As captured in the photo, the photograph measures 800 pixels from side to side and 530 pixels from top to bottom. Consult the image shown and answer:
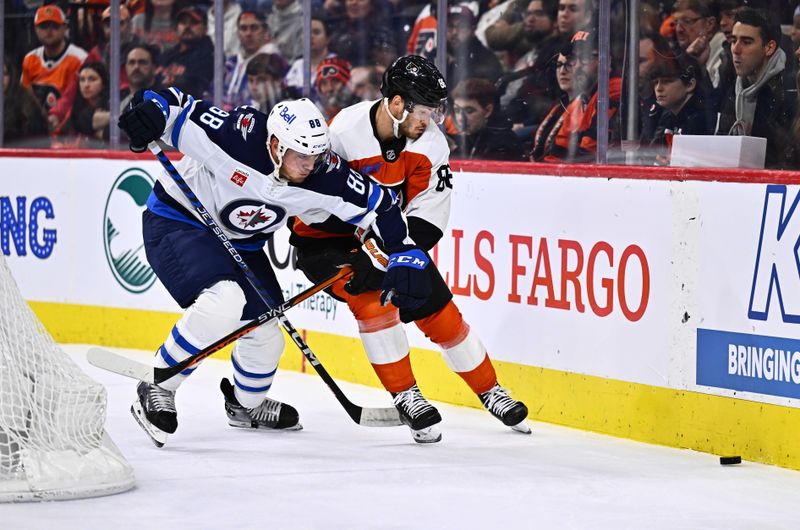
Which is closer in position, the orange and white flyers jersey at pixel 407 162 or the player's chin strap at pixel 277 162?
the player's chin strap at pixel 277 162

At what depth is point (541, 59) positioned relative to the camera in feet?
16.7

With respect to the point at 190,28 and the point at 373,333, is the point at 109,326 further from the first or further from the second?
the point at 373,333

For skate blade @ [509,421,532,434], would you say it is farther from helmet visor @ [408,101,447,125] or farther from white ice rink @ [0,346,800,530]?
helmet visor @ [408,101,447,125]

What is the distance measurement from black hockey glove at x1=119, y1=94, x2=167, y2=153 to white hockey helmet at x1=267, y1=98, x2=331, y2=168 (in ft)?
1.01


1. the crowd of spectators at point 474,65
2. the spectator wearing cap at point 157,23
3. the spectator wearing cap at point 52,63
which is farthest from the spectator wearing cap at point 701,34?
the spectator wearing cap at point 52,63

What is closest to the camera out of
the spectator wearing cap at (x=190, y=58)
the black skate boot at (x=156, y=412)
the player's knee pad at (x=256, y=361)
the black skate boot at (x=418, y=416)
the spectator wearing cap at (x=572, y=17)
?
the black skate boot at (x=156, y=412)

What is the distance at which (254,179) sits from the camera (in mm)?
3924

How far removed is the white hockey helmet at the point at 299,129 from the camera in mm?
3742

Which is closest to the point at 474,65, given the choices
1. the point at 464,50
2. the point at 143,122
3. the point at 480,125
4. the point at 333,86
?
the point at 464,50

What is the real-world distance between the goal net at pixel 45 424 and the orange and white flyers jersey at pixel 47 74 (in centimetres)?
338

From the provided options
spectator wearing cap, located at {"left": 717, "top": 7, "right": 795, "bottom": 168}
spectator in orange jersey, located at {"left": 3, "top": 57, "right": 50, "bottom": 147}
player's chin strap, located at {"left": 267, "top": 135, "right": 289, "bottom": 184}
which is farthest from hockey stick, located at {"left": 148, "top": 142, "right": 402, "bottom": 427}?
spectator in orange jersey, located at {"left": 3, "top": 57, "right": 50, "bottom": 147}

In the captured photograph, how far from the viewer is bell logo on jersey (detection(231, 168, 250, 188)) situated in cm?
393

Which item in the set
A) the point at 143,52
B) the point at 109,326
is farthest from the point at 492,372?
the point at 143,52

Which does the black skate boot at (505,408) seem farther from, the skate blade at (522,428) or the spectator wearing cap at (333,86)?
the spectator wearing cap at (333,86)
